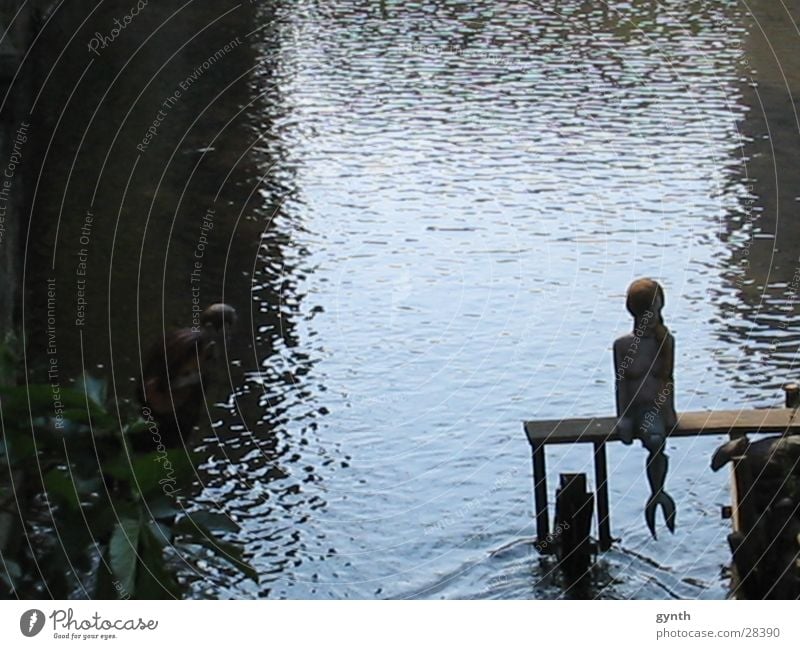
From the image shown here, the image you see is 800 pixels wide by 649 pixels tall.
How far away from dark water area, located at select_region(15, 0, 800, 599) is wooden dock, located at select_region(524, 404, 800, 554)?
0.33ft

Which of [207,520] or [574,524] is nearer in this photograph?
[207,520]

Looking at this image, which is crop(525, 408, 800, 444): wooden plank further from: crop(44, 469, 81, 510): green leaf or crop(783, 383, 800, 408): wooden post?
crop(44, 469, 81, 510): green leaf

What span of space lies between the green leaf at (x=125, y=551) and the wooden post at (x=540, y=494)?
203 centimetres

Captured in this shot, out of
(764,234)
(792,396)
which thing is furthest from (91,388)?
(764,234)

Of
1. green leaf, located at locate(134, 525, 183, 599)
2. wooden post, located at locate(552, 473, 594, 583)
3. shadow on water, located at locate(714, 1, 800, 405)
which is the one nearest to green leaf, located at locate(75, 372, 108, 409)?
green leaf, located at locate(134, 525, 183, 599)

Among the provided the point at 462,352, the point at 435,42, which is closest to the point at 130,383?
the point at 462,352

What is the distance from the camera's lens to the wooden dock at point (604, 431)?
3809mm

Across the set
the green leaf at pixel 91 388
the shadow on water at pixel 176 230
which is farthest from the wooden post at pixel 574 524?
the green leaf at pixel 91 388

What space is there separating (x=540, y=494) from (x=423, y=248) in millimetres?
2668

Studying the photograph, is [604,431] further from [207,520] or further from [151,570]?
[151,570]

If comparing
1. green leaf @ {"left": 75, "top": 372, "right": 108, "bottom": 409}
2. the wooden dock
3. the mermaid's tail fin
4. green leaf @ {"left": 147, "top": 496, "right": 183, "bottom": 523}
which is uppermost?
green leaf @ {"left": 75, "top": 372, "right": 108, "bottom": 409}

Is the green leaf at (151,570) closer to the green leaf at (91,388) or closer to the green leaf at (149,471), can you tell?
the green leaf at (149,471)

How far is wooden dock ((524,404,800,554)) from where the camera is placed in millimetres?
3809

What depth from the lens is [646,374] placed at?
13.1 ft
